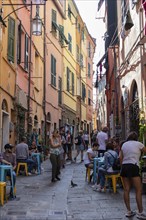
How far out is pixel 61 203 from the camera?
8195mm

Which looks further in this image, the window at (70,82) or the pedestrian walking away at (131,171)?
the window at (70,82)

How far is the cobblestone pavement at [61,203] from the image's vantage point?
694 centimetres

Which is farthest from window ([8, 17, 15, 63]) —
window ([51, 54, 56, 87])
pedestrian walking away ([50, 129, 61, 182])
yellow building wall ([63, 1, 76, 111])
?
yellow building wall ([63, 1, 76, 111])

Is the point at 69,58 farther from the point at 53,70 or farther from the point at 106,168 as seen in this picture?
the point at 106,168

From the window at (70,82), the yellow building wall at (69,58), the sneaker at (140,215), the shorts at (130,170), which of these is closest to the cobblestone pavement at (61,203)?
the sneaker at (140,215)

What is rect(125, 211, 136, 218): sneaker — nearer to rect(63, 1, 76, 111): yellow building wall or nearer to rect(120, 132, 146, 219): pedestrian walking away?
rect(120, 132, 146, 219): pedestrian walking away

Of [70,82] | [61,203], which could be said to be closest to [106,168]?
[61,203]

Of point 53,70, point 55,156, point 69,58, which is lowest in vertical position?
point 55,156

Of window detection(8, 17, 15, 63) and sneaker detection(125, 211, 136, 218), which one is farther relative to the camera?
window detection(8, 17, 15, 63)

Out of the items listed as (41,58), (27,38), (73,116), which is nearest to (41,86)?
(41,58)

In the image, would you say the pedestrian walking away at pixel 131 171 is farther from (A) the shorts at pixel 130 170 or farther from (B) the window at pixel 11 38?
(B) the window at pixel 11 38

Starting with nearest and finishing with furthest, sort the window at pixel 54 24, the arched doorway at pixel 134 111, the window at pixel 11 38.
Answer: the window at pixel 11 38
the arched doorway at pixel 134 111
the window at pixel 54 24

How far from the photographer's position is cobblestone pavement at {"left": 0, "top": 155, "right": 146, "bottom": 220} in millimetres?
6941

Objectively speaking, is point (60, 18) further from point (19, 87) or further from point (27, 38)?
point (19, 87)
